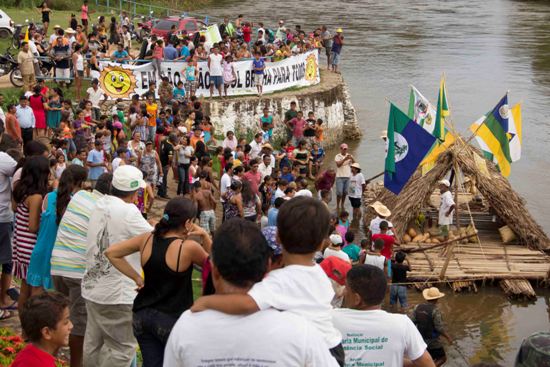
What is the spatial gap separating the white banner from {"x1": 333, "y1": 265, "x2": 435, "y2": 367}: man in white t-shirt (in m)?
17.0

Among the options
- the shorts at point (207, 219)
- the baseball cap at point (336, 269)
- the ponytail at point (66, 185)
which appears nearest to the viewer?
the baseball cap at point (336, 269)

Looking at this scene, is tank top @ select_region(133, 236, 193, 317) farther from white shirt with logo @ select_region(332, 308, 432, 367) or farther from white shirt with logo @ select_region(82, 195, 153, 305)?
white shirt with logo @ select_region(332, 308, 432, 367)

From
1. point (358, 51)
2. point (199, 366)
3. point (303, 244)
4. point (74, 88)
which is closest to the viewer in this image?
point (199, 366)

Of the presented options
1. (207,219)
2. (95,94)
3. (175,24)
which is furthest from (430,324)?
(175,24)

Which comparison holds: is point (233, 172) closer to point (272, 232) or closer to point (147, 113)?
point (147, 113)

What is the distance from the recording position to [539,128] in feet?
101

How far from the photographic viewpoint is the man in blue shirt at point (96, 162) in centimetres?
1484

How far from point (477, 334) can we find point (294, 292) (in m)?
10.7

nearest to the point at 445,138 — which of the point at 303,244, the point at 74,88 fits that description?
the point at 74,88

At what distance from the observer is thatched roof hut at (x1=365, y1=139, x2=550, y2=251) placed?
54.4 feet

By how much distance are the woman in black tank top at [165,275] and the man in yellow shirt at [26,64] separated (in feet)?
54.7

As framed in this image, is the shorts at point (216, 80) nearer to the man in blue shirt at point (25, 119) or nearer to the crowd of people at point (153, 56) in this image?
the crowd of people at point (153, 56)

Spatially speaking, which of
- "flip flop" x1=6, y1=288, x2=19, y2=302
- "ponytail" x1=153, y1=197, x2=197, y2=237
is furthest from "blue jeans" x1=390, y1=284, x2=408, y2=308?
"ponytail" x1=153, y1=197, x2=197, y2=237

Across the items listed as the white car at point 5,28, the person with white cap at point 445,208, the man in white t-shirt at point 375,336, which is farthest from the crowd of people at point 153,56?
the man in white t-shirt at point 375,336
